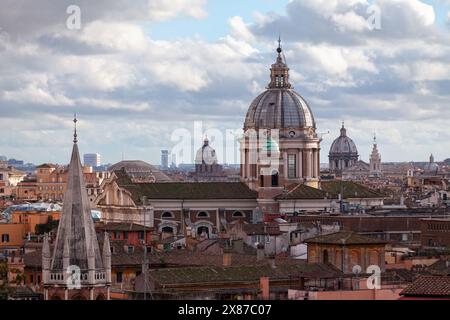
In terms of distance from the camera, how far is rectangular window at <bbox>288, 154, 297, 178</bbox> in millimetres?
74625

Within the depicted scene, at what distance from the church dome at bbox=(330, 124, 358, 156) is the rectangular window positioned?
3970 inches

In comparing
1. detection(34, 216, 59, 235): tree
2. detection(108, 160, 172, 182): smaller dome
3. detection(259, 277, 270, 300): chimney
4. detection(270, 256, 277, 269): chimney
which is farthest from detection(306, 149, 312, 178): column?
detection(108, 160, 172, 182): smaller dome

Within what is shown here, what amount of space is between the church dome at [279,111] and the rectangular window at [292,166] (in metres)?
1.34

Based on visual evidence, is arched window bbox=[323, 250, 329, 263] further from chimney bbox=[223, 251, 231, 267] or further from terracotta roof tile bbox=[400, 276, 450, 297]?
terracotta roof tile bbox=[400, 276, 450, 297]

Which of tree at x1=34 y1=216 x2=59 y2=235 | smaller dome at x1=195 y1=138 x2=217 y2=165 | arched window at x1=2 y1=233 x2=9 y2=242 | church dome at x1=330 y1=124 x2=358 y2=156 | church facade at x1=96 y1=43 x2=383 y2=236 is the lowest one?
arched window at x1=2 y1=233 x2=9 y2=242

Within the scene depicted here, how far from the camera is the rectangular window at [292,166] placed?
74.6m

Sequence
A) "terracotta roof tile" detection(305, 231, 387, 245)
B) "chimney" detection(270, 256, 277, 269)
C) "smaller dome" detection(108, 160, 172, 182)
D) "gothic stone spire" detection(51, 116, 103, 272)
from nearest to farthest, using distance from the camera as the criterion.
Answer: "gothic stone spire" detection(51, 116, 103, 272) < "chimney" detection(270, 256, 277, 269) < "terracotta roof tile" detection(305, 231, 387, 245) < "smaller dome" detection(108, 160, 172, 182)

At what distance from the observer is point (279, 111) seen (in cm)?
7412

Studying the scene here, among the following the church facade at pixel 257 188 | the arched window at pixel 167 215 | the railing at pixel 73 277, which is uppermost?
the church facade at pixel 257 188

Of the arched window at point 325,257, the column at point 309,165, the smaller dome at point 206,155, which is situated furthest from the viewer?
the smaller dome at point 206,155

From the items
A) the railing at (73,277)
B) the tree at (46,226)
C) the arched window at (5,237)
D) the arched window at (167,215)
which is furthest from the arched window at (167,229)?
the railing at (73,277)

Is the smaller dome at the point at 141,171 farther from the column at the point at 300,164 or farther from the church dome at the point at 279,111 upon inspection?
the column at the point at 300,164
